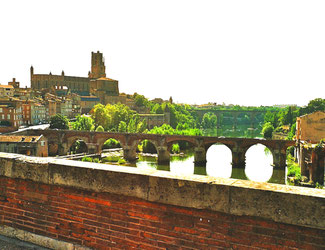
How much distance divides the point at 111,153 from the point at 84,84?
59786mm

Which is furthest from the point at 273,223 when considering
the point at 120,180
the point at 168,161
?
the point at 168,161

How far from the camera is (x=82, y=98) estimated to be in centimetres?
8700

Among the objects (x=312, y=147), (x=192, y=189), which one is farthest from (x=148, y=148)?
(x=192, y=189)

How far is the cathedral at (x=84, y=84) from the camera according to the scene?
3708 inches

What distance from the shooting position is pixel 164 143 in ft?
Result: 142

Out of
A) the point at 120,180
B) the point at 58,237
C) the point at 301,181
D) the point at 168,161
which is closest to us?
the point at 120,180

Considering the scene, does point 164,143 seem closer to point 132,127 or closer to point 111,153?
point 111,153

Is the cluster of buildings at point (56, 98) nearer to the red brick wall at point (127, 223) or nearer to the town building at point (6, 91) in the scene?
the town building at point (6, 91)

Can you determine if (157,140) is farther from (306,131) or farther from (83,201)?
(83,201)

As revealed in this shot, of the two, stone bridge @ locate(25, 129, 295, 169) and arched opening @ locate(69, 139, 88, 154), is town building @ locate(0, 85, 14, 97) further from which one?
stone bridge @ locate(25, 129, 295, 169)

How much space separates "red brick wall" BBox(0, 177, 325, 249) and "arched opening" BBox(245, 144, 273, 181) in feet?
101

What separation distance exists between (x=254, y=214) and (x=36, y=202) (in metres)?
2.68

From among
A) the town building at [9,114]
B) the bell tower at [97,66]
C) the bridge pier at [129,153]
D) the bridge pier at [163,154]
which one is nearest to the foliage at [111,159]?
the bridge pier at [129,153]

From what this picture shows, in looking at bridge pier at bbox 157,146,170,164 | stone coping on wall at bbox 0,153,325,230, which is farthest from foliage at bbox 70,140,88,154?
stone coping on wall at bbox 0,153,325,230
